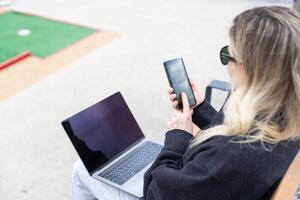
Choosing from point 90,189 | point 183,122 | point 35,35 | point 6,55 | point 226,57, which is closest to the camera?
point 226,57

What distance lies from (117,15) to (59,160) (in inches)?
105

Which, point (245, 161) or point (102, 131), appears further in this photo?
point (102, 131)

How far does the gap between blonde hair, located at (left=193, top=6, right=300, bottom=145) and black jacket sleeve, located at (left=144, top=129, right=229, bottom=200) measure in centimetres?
12

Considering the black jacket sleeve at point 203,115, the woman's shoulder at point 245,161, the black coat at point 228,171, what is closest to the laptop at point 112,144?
the black jacket sleeve at point 203,115

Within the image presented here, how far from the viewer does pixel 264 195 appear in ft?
3.24

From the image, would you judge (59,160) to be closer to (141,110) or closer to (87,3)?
(141,110)

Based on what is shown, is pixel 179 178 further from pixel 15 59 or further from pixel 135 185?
pixel 15 59

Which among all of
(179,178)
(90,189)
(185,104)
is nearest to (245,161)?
(179,178)

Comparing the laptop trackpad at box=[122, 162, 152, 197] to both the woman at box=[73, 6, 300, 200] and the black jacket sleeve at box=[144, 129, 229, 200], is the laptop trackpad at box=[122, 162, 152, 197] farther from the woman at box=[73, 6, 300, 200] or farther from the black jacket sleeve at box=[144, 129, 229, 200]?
the woman at box=[73, 6, 300, 200]

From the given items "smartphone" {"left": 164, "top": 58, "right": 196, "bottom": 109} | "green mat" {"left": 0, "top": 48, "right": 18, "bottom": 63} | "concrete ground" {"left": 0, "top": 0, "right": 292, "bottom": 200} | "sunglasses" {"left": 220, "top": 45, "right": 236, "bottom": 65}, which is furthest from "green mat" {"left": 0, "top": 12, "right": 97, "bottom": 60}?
"sunglasses" {"left": 220, "top": 45, "right": 236, "bottom": 65}

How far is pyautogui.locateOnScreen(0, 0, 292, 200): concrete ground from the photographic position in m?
2.24

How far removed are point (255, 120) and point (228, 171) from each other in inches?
5.4

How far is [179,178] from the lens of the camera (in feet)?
3.28

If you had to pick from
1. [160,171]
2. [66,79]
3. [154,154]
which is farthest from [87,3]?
[160,171]
